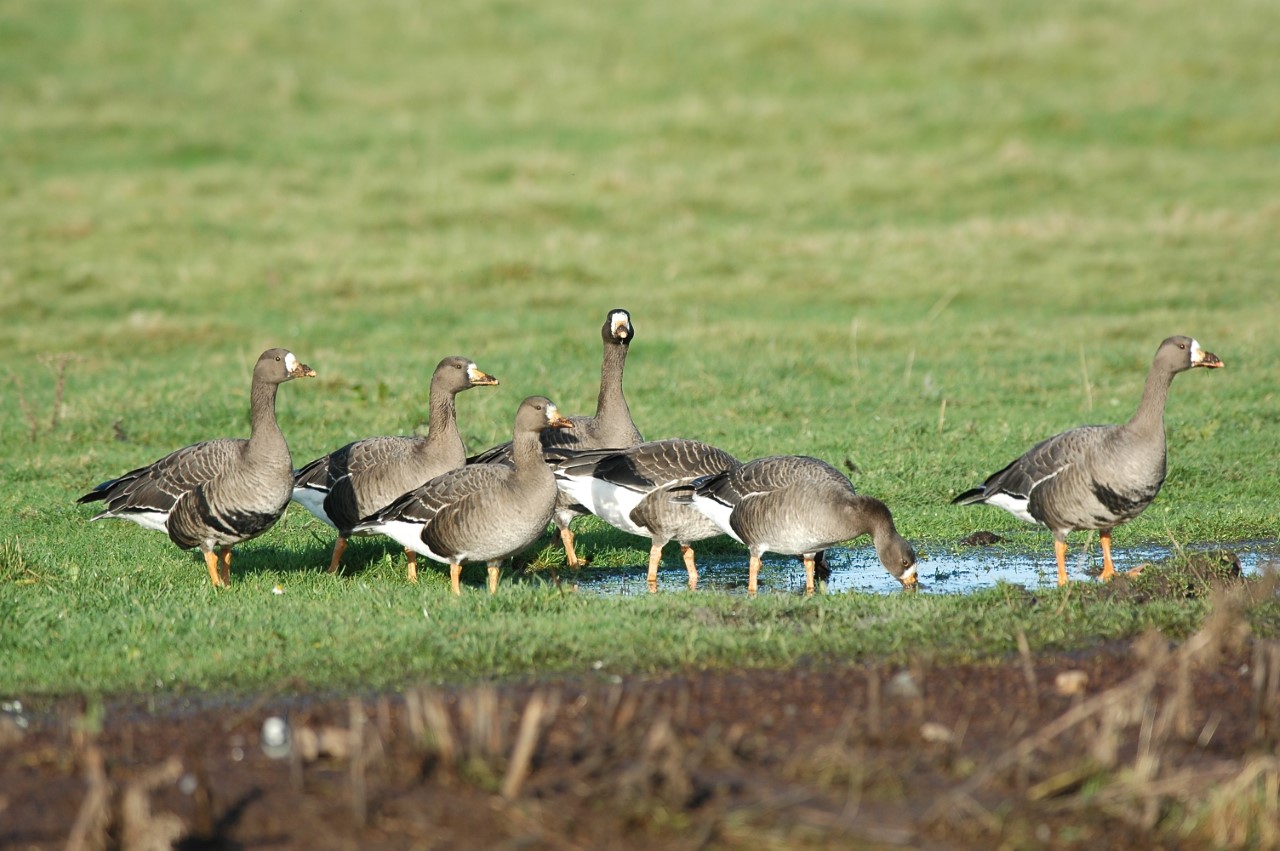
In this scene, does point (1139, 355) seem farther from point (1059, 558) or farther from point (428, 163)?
point (428, 163)

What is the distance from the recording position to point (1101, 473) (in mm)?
10969

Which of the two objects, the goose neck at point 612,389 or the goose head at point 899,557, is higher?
the goose neck at point 612,389

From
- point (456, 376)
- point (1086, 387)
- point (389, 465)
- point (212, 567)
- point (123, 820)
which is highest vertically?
point (456, 376)

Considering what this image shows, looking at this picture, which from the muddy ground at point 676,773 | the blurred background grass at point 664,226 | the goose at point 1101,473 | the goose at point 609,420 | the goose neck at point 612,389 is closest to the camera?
the muddy ground at point 676,773

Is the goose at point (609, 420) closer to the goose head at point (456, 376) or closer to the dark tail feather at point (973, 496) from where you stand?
the goose head at point (456, 376)

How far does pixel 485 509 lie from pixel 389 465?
5.95ft

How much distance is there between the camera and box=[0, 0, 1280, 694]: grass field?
945 centimetres

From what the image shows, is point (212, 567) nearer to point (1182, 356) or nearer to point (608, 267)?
point (1182, 356)

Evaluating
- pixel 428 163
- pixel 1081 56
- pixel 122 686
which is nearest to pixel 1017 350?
pixel 122 686

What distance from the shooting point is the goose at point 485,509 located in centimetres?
1059

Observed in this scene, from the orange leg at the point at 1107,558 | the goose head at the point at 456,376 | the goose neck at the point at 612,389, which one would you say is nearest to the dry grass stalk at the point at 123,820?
the goose head at the point at 456,376

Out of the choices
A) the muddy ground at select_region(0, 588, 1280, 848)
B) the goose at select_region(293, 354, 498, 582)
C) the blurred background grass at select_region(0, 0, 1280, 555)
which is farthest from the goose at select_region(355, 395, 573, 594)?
the muddy ground at select_region(0, 588, 1280, 848)

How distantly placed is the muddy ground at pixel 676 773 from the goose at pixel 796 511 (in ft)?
11.0

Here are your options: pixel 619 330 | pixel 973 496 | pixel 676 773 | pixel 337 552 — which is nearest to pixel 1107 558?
pixel 973 496
